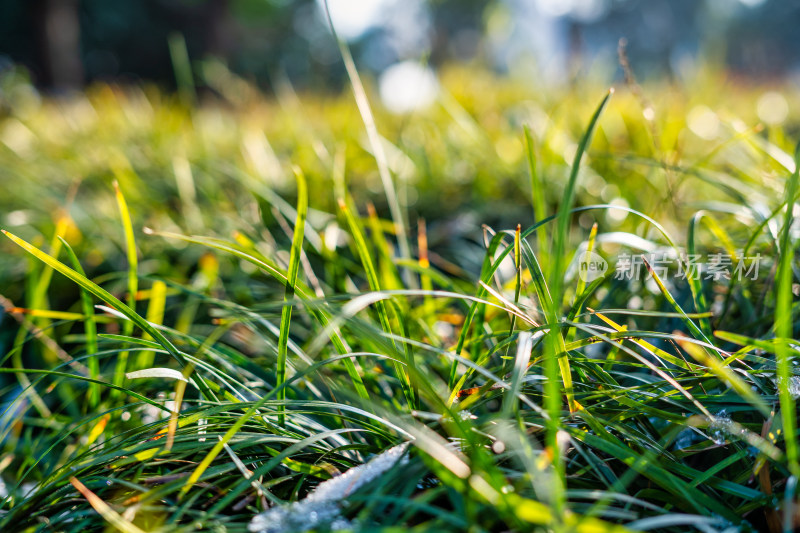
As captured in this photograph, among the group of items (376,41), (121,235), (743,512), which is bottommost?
(743,512)

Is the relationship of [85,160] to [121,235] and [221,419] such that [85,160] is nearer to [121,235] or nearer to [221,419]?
[121,235]

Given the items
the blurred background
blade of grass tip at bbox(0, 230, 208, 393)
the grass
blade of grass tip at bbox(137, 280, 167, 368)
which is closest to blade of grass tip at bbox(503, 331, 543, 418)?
the grass

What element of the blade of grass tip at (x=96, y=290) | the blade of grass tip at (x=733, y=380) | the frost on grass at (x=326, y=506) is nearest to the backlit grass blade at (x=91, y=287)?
the blade of grass tip at (x=96, y=290)

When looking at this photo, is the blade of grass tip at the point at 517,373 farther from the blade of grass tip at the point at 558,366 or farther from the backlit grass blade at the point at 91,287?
the backlit grass blade at the point at 91,287

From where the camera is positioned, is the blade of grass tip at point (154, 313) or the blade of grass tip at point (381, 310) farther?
the blade of grass tip at point (154, 313)

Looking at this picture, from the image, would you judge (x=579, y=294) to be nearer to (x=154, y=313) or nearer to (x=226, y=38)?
(x=154, y=313)

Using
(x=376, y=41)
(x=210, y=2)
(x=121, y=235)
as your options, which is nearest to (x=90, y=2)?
(x=210, y=2)

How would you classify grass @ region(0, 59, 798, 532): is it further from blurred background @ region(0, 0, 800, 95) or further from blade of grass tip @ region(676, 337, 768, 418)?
blurred background @ region(0, 0, 800, 95)
